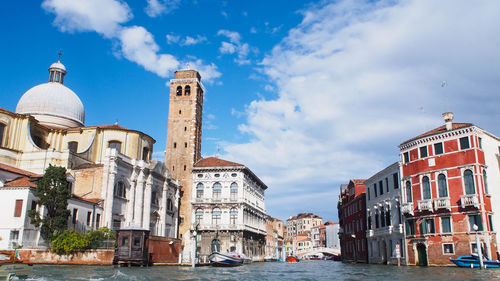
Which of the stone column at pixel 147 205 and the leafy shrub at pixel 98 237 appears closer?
the leafy shrub at pixel 98 237

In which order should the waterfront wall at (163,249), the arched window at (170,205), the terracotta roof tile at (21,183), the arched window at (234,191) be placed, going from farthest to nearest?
the arched window at (234,191), the arched window at (170,205), the waterfront wall at (163,249), the terracotta roof tile at (21,183)

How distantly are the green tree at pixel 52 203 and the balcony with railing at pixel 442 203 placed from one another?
84.8 ft

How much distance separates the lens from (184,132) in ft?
185

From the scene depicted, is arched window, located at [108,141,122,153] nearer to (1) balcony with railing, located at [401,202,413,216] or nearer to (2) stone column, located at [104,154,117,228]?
(2) stone column, located at [104,154,117,228]

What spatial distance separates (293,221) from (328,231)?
44.9 meters

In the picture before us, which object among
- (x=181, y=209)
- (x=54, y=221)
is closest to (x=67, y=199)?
(x=54, y=221)

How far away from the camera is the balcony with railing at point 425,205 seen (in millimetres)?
31469

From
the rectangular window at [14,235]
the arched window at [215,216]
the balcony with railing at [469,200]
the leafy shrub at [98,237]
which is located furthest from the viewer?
the arched window at [215,216]

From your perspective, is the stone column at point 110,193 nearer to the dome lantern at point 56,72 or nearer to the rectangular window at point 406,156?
the dome lantern at point 56,72

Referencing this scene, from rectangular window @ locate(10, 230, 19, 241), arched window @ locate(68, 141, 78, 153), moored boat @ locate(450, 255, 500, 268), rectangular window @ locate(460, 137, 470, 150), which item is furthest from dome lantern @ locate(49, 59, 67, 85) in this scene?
moored boat @ locate(450, 255, 500, 268)

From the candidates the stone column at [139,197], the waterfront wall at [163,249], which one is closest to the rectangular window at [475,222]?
the waterfront wall at [163,249]

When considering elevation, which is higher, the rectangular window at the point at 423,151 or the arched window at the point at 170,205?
Answer: the rectangular window at the point at 423,151

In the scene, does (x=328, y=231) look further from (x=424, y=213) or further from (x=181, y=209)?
(x=424, y=213)

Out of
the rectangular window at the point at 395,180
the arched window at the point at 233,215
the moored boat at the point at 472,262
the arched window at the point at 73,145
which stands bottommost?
the moored boat at the point at 472,262
